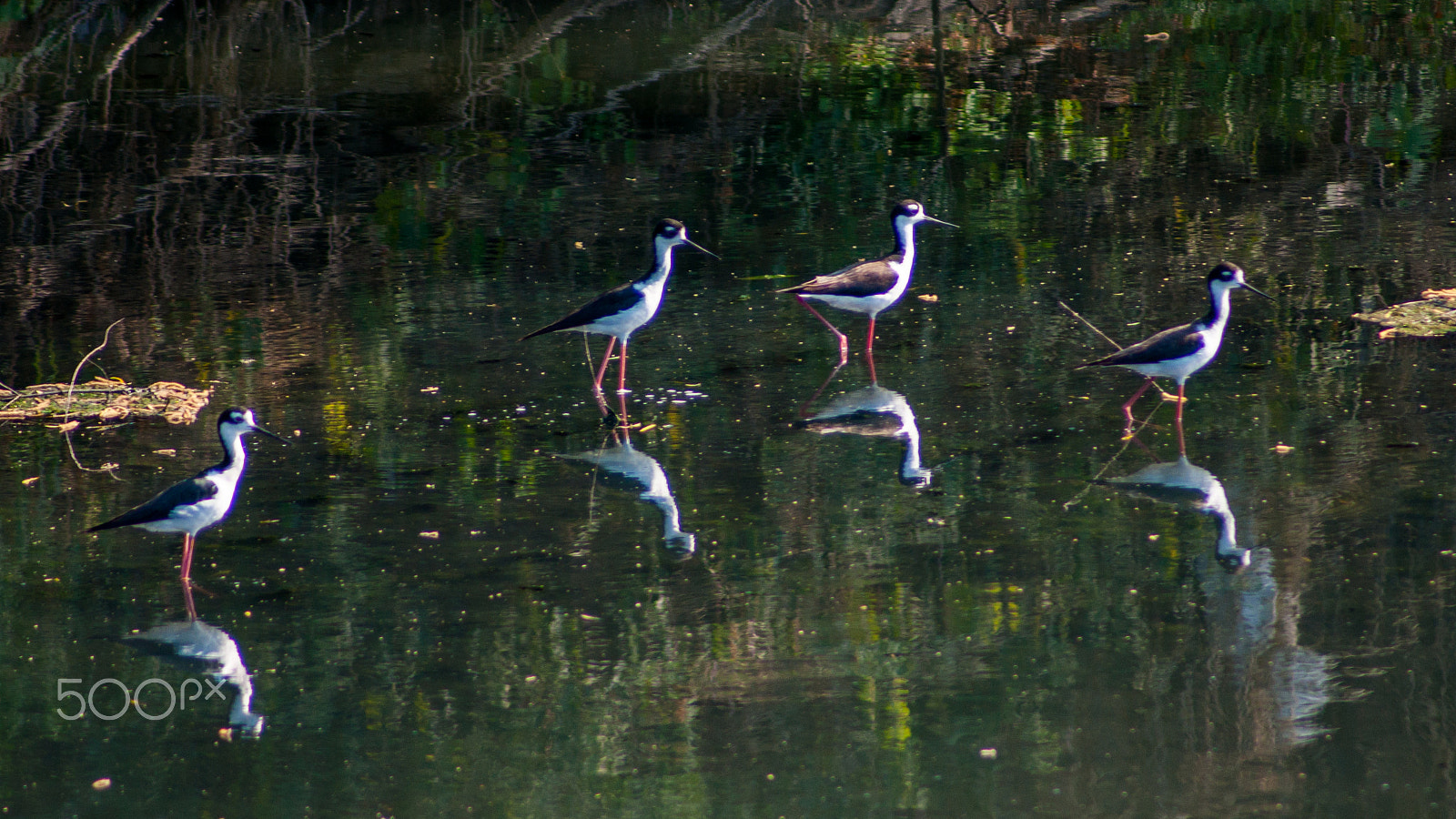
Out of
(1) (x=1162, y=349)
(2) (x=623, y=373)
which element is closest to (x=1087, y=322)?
(1) (x=1162, y=349)

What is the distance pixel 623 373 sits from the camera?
34.0 feet

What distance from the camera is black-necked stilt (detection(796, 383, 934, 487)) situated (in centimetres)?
898

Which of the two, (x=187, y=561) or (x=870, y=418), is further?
A: (x=870, y=418)

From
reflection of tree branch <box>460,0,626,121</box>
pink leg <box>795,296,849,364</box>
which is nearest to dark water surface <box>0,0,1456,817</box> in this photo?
pink leg <box>795,296,849,364</box>

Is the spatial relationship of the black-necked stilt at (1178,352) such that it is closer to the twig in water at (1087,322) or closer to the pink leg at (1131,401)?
the pink leg at (1131,401)

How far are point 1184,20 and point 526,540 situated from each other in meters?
16.1

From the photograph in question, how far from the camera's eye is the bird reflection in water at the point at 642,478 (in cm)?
777

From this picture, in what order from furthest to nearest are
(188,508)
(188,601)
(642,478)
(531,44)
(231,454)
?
(531,44), (642,478), (231,454), (188,508), (188,601)

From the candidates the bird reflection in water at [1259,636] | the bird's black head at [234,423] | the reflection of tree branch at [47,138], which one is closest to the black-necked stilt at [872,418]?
the bird reflection in water at [1259,636]

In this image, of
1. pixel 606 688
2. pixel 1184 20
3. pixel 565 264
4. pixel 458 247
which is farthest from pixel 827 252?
pixel 1184 20

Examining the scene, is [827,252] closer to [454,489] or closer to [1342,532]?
[454,489]

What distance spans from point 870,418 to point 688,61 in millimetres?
11631

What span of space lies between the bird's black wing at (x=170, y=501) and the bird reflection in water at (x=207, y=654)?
1.74 feet

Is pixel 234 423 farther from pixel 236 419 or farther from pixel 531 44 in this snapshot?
pixel 531 44
